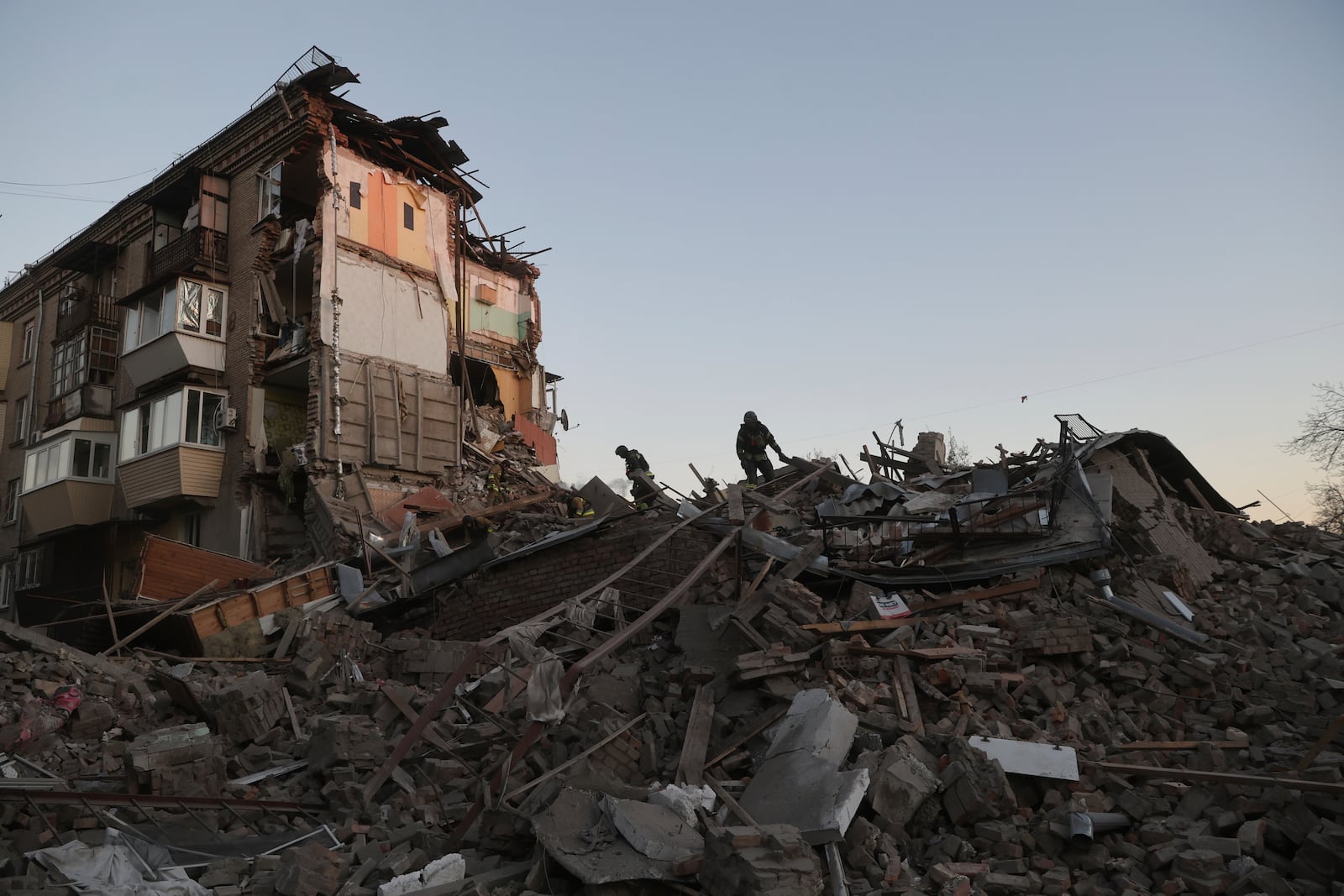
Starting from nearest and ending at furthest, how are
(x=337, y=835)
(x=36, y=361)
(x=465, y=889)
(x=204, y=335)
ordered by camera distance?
(x=465, y=889) < (x=337, y=835) < (x=204, y=335) < (x=36, y=361)

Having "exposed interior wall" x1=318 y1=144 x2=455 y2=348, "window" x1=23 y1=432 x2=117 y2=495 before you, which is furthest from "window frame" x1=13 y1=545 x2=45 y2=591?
"exposed interior wall" x1=318 y1=144 x2=455 y2=348

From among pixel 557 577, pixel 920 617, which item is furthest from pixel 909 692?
pixel 557 577

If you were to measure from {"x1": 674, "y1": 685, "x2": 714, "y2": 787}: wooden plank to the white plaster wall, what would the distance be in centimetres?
1364

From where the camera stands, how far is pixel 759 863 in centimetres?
471

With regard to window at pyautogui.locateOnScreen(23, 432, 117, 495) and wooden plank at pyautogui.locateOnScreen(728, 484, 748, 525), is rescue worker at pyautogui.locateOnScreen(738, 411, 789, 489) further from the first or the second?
window at pyautogui.locateOnScreen(23, 432, 117, 495)

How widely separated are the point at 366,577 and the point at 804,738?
9.09m

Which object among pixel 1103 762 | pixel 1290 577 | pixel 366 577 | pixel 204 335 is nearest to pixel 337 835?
pixel 1103 762

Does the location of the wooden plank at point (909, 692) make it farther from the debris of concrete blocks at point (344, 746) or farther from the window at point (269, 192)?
the window at point (269, 192)

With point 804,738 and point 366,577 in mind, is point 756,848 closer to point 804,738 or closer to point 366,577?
point 804,738

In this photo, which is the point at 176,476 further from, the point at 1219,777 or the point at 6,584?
the point at 1219,777

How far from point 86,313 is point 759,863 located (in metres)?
25.0

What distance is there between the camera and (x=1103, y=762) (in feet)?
20.3

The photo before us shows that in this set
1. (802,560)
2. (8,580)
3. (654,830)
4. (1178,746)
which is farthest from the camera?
(8,580)

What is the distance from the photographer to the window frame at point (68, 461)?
69.9 feet
